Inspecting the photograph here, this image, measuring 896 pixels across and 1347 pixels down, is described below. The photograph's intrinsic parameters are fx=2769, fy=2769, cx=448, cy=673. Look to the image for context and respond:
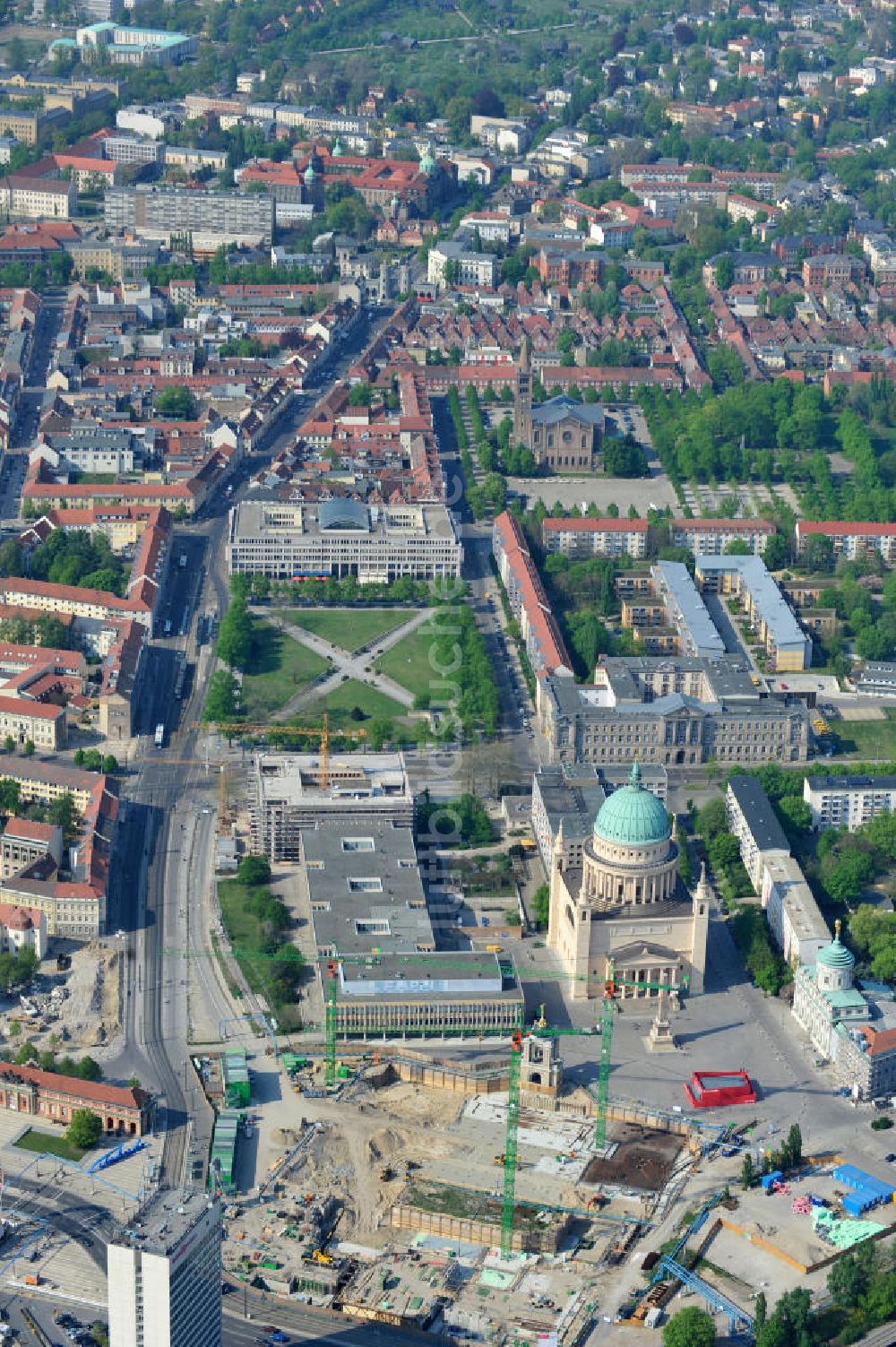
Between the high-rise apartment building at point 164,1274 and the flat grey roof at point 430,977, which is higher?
the high-rise apartment building at point 164,1274

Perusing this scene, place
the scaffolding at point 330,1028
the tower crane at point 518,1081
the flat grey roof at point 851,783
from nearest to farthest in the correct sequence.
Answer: the tower crane at point 518,1081, the scaffolding at point 330,1028, the flat grey roof at point 851,783

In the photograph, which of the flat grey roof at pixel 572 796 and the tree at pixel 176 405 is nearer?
the flat grey roof at pixel 572 796

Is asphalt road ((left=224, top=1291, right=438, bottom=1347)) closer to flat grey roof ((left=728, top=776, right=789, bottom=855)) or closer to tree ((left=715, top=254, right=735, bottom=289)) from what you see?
flat grey roof ((left=728, top=776, right=789, bottom=855))

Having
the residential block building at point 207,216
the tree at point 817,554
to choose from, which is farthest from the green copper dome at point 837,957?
the residential block building at point 207,216

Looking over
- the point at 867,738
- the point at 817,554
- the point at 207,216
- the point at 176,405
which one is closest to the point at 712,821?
the point at 867,738

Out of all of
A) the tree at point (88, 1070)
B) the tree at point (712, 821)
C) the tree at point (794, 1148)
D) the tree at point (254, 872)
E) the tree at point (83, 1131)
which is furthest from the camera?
the tree at point (712, 821)

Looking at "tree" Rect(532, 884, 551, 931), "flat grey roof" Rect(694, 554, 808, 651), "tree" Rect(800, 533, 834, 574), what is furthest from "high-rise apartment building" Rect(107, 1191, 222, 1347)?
"tree" Rect(800, 533, 834, 574)

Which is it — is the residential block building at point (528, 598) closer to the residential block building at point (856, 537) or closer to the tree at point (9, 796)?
the residential block building at point (856, 537)
